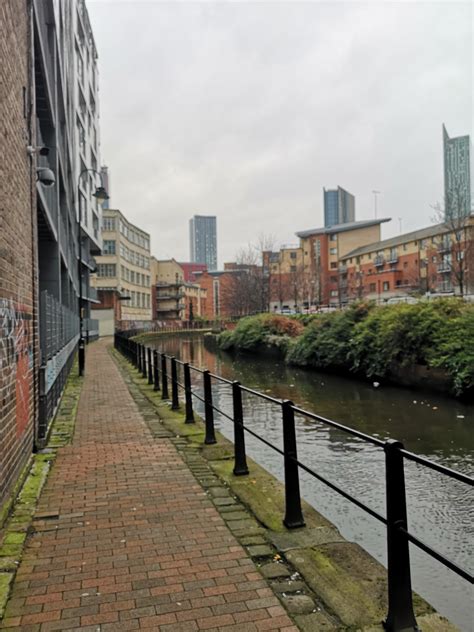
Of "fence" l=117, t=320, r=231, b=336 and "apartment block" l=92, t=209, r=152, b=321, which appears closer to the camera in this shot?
"fence" l=117, t=320, r=231, b=336

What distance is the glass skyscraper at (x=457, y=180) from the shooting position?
40.8 metres

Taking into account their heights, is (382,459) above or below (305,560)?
below

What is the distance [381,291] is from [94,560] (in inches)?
2976

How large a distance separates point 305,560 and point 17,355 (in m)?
3.43

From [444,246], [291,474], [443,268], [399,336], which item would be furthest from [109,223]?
[291,474]

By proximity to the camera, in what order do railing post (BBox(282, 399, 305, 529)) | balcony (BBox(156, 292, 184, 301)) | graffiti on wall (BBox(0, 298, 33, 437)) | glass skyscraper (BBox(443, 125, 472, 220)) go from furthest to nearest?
balcony (BBox(156, 292, 184, 301)), glass skyscraper (BBox(443, 125, 472, 220)), graffiti on wall (BBox(0, 298, 33, 437)), railing post (BBox(282, 399, 305, 529))

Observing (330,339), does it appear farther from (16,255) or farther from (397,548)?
(397,548)

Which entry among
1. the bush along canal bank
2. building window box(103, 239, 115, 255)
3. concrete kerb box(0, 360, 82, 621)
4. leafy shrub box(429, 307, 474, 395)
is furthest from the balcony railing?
concrete kerb box(0, 360, 82, 621)

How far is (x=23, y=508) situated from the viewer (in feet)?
15.5

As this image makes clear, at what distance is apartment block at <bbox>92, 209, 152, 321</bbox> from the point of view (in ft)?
224

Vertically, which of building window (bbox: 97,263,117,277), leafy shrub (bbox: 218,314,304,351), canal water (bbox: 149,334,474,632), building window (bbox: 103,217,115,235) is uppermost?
building window (bbox: 103,217,115,235)

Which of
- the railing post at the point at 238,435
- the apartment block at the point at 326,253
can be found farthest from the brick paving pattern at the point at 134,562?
the apartment block at the point at 326,253

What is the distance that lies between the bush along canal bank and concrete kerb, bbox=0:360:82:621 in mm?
9549

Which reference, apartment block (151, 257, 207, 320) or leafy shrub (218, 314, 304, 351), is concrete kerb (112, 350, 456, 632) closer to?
leafy shrub (218, 314, 304, 351)
